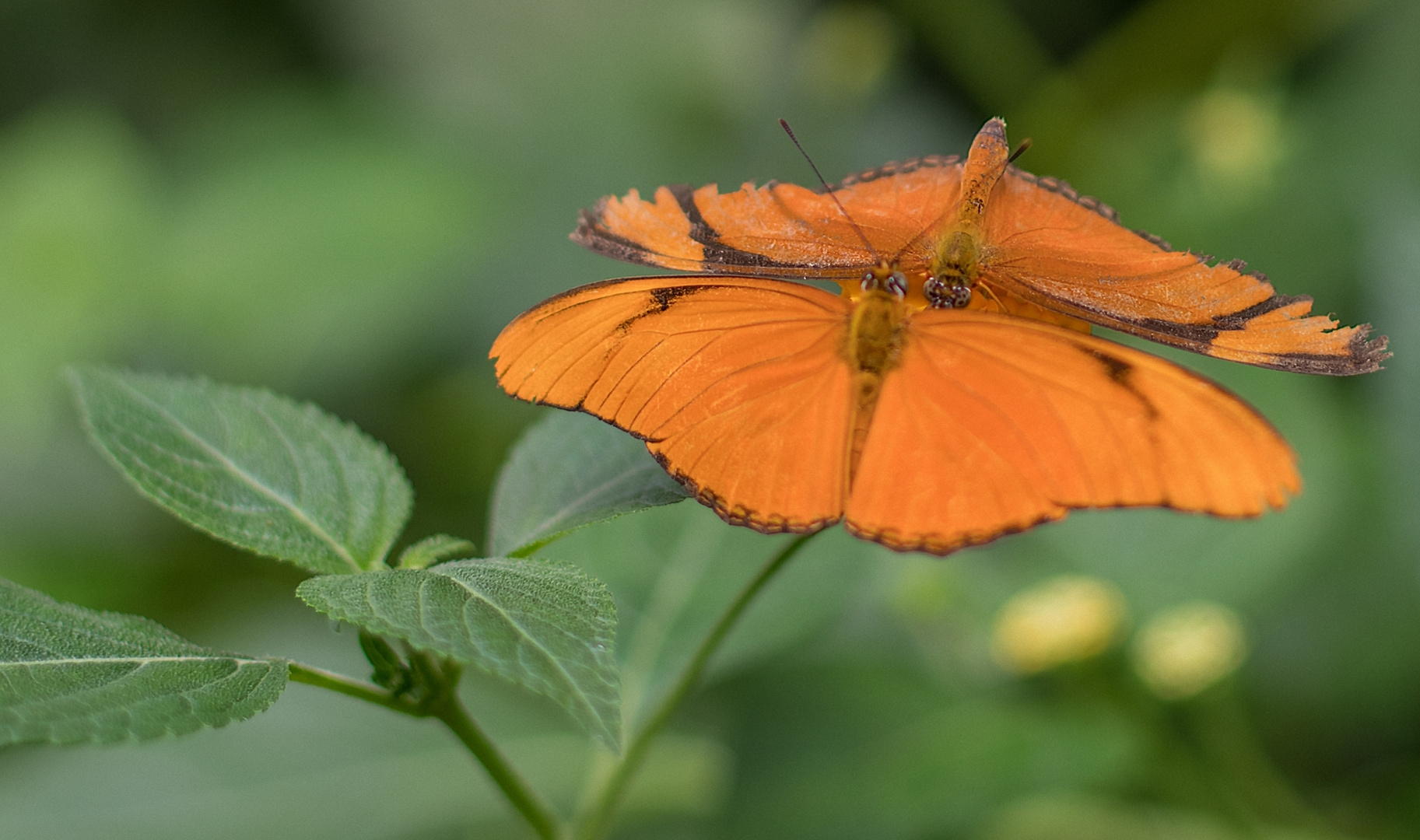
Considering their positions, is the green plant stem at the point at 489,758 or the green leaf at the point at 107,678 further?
the green plant stem at the point at 489,758

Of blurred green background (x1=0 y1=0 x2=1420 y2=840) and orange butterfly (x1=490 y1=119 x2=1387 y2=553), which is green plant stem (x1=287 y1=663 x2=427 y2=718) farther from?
blurred green background (x1=0 y1=0 x2=1420 y2=840)

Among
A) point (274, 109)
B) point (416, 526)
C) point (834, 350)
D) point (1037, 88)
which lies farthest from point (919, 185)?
point (274, 109)

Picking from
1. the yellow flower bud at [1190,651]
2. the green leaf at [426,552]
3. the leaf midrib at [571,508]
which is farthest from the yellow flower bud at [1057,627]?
the green leaf at [426,552]

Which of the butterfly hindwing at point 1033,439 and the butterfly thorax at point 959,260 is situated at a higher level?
the butterfly thorax at point 959,260

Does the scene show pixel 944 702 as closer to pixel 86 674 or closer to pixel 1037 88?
pixel 86 674

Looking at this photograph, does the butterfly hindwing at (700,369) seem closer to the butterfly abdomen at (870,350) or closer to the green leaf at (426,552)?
the butterfly abdomen at (870,350)

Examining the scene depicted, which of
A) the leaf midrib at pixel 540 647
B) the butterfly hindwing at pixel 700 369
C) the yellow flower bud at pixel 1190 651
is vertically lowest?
the leaf midrib at pixel 540 647
